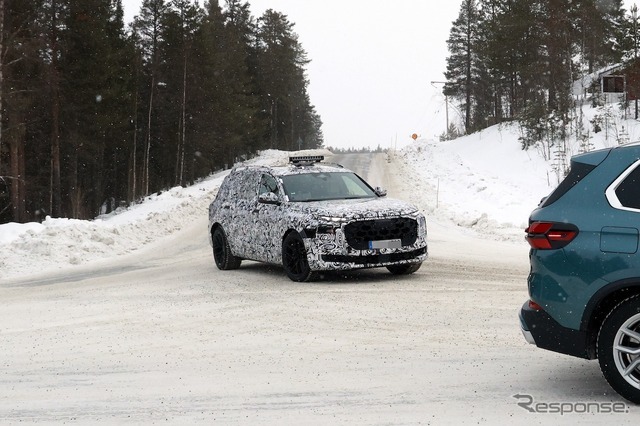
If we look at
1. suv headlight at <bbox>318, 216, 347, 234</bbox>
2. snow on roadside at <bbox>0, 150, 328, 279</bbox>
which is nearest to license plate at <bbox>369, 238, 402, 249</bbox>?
suv headlight at <bbox>318, 216, 347, 234</bbox>

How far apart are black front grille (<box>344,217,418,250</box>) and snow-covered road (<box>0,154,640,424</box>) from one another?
0.62 m

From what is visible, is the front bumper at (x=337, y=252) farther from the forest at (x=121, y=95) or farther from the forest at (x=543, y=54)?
the forest at (x=543, y=54)

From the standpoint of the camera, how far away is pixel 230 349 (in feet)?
26.8

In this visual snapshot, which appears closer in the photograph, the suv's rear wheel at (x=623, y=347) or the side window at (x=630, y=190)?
the suv's rear wheel at (x=623, y=347)

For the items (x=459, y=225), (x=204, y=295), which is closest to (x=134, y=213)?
(x=459, y=225)

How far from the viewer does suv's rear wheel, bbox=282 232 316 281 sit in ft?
41.2

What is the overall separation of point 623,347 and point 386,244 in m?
6.77

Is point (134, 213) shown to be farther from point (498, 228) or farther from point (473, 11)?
point (473, 11)

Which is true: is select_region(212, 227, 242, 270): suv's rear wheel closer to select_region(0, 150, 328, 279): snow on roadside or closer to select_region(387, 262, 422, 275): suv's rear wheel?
select_region(387, 262, 422, 275): suv's rear wheel

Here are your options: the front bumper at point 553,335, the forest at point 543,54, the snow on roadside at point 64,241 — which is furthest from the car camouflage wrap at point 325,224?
the forest at point 543,54

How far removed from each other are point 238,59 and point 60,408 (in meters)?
65.8

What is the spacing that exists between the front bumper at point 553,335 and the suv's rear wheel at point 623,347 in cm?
16

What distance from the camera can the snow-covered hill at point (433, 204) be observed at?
17359mm

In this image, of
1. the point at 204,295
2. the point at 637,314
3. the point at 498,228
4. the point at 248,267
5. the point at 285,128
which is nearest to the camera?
the point at 637,314
